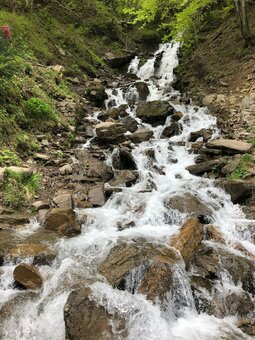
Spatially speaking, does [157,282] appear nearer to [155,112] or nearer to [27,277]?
[27,277]

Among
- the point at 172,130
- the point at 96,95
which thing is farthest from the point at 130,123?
the point at 96,95

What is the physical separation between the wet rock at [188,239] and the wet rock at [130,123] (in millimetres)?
6630

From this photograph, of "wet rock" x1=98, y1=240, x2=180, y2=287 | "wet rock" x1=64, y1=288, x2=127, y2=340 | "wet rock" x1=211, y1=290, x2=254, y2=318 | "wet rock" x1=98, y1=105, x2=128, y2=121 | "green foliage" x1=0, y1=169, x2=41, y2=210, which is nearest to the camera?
"wet rock" x1=64, y1=288, x2=127, y2=340

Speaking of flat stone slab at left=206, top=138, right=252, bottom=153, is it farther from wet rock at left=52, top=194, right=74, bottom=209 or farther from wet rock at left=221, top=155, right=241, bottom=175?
wet rock at left=52, top=194, right=74, bottom=209

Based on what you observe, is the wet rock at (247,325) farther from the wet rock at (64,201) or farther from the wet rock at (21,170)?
the wet rock at (21,170)

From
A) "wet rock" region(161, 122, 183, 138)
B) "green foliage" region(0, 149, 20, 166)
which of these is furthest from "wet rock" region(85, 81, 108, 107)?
"green foliage" region(0, 149, 20, 166)

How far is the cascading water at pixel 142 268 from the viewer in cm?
438

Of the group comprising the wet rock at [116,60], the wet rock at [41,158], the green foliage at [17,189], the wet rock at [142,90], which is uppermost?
the wet rock at [116,60]

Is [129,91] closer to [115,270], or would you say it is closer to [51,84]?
[51,84]

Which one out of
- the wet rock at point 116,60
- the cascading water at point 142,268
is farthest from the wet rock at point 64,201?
the wet rock at point 116,60

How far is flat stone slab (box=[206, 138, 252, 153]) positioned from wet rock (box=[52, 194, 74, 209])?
16.0ft

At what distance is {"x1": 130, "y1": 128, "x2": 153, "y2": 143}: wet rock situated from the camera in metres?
11.5

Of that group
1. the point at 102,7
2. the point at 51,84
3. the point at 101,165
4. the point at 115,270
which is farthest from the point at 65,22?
the point at 115,270

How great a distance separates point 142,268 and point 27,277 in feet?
5.78
